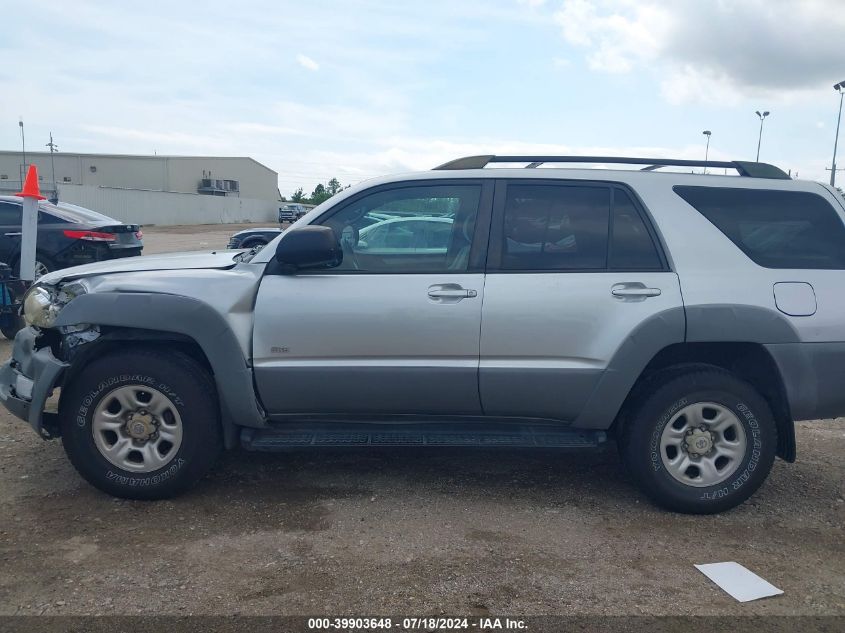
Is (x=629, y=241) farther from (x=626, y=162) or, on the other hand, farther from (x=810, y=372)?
(x=810, y=372)

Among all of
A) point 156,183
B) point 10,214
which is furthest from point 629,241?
point 156,183

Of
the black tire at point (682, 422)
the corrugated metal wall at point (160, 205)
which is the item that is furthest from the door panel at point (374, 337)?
the corrugated metal wall at point (160, 205)

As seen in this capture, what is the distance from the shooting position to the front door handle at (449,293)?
398 centimetres

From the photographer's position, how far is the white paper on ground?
3.25 metres

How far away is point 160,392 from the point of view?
13.1ft

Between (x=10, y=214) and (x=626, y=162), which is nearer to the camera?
(x=626, y=162)

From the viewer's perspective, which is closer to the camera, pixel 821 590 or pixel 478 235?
pixel 821 590

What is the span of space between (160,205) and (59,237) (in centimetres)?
3828

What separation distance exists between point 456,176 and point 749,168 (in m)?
1.75

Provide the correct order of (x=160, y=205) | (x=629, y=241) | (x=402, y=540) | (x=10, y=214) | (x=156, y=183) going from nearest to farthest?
1. (x=402, y=540)
2. (x=629, y=241)
3. (x=10, y=214)
4. (x=160, y=205)
5. (x=156, y=183)

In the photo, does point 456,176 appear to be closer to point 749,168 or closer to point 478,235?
point 478,235

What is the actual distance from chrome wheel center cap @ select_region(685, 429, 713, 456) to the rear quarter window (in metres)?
1.00

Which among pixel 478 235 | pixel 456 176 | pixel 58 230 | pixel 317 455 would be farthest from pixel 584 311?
pixel 58 230

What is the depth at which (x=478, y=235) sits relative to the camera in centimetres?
412
